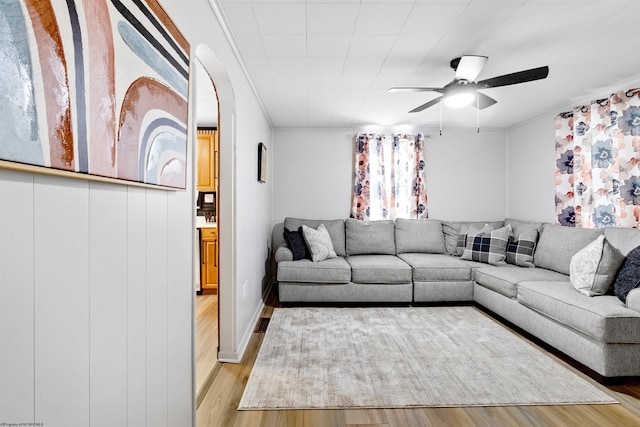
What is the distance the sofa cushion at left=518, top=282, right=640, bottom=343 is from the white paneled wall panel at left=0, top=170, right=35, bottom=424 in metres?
3.10

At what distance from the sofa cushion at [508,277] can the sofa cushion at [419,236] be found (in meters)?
0.90

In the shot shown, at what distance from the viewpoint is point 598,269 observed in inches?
112

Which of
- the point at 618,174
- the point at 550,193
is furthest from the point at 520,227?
the point at 618,174

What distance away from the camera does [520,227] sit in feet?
15.3

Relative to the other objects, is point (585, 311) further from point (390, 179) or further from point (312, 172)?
point (312, 172)

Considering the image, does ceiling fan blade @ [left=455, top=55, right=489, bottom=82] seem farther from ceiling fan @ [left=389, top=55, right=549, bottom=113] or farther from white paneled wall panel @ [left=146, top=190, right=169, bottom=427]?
white paneled wall panel @ [left=146, top=190, right=169, bottom=427]

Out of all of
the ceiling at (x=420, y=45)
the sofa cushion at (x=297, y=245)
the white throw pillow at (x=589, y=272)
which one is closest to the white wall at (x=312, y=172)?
the sofa cushion at (x=297, y=245)

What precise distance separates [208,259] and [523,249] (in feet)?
13.3

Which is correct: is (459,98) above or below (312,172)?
above

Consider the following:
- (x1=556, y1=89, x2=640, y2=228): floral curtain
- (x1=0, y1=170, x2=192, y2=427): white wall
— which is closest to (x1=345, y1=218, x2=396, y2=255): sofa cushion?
(x1=556, y1=89, x2=640, y2=228): floral curtain

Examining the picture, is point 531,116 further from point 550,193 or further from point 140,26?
point 140,26

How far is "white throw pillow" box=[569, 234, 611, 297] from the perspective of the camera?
2.82 m

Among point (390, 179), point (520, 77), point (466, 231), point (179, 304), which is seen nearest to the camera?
point (179, 304)

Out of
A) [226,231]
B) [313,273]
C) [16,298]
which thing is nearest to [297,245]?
[313,273]
